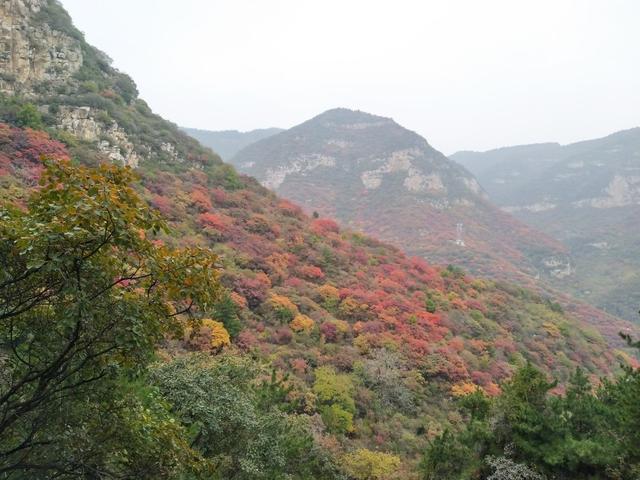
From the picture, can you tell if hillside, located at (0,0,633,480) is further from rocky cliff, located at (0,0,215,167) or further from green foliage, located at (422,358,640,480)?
green foliage, located at (422,358,640,480)

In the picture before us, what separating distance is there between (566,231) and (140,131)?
134 meters

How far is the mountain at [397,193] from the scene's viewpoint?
315 ft

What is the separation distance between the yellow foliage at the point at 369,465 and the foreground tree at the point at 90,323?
480 inches

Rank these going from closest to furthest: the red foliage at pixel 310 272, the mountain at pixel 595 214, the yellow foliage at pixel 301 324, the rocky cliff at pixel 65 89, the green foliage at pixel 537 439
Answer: the green foliage at pixel 537 439, the yellow foliage at pixel 301 324, the red foliage at pixel 310 272, the rocky cliff at pixel 65 89, the mountain at pixel 595 214

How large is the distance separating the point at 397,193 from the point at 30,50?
93.2 meters

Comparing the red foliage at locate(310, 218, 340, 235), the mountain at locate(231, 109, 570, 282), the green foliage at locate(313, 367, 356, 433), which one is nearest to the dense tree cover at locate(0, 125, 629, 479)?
the green foliage at locate(313, 367, 356, 433)

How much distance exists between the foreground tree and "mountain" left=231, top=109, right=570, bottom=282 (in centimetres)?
8037

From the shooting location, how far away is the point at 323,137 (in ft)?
511

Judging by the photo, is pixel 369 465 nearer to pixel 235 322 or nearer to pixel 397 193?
pixel 235 322

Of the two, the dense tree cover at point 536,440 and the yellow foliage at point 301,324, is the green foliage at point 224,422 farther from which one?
the yellow foliage at point 301,324

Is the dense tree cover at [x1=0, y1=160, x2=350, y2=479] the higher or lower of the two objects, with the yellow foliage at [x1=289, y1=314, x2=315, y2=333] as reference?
higher

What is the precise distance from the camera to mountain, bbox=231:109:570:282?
9606cm

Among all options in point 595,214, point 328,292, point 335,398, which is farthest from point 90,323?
point 595,214

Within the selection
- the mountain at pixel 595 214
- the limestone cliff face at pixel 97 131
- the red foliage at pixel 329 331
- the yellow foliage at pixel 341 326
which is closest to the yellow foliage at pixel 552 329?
the yellow foliage at pixel 341 326
